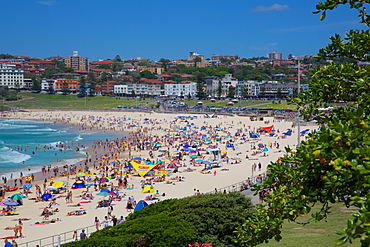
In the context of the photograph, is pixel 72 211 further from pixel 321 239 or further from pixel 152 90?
pixel 152 90

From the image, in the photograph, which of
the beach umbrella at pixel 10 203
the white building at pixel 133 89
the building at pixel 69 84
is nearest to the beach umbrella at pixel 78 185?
the beach umbrella at pixel 10 203

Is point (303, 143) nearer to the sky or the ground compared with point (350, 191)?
nearer to the sky

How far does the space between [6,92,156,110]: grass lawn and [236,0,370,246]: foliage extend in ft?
307

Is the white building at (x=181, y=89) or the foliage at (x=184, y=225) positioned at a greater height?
the white building at (x=181, y=89)

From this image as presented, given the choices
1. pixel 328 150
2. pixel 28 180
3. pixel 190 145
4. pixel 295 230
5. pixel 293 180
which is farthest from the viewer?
pixel 190 145

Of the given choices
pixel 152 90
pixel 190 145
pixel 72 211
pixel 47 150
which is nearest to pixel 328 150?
pixel 72 211

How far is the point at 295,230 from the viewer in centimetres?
1123

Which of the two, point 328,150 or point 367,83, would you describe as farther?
point 367,83

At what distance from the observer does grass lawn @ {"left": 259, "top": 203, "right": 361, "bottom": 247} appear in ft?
31.6

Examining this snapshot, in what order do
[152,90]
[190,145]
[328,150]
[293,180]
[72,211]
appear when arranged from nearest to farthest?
1. [328,150]
2. [293,180]
3. [72,211]
4. [190,145]
5. [152,90]

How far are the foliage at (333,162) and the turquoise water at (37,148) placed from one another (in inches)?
1061

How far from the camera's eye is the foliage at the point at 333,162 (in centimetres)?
344

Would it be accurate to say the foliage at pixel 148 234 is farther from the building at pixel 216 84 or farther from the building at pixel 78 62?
the building at pixel 78 62

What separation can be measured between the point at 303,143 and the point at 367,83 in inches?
40.7
